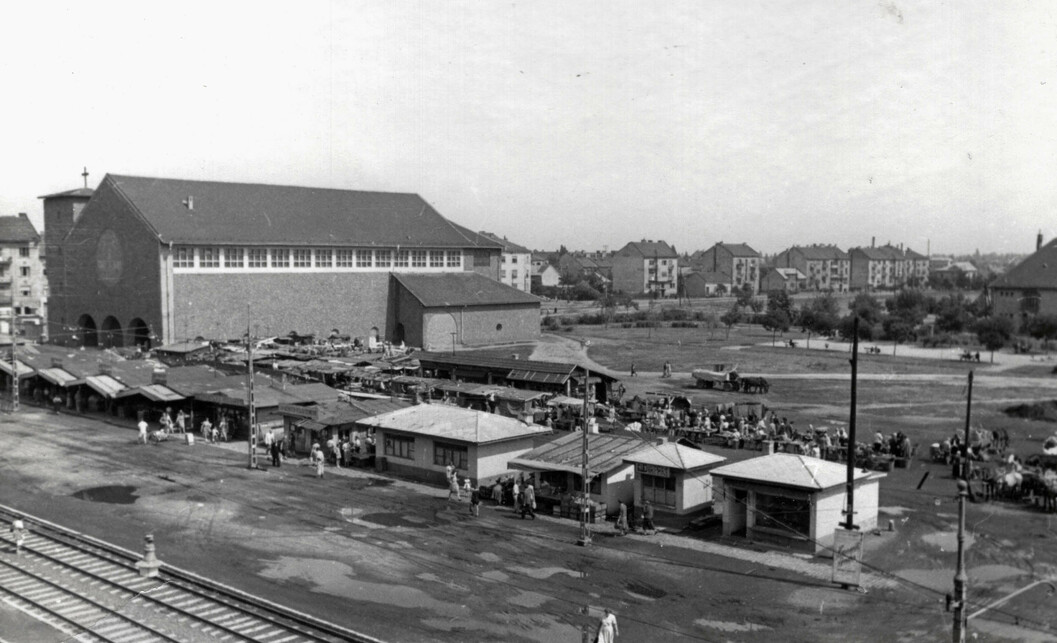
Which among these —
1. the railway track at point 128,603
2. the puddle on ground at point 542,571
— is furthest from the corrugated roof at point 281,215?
the puddle on ground at point 542,571

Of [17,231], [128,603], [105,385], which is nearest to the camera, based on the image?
[128,603]

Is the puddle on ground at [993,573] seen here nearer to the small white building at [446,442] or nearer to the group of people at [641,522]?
the group of people at [641,522]

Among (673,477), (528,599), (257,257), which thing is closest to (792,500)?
(673,477)

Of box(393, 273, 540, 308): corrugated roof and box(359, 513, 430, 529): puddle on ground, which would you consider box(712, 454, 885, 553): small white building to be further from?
box(393, 273, 540, 308): corrugated roof

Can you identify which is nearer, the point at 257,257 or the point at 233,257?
the point at 233,257

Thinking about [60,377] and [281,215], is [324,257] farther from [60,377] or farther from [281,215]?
[60,377]

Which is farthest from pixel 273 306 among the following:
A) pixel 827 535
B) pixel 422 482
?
pixel 827 535

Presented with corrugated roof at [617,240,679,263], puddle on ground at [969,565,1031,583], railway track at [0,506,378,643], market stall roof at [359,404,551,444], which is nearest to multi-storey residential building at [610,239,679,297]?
corrugated roof at [617,240,679,263]
